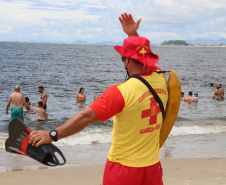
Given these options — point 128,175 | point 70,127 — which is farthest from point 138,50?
point 128,175

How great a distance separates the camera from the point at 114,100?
7.43 feet

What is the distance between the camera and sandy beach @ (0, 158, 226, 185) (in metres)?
6.02

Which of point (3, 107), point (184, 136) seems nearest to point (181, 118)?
point (184, 136)

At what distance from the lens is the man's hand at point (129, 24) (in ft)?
10.6

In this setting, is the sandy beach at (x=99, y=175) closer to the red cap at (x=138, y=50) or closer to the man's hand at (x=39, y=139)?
the red cap at (x=138, y=50)

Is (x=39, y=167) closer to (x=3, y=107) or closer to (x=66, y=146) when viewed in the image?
(x=66, y=146)

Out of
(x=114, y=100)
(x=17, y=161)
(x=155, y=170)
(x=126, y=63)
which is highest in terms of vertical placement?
(x=126, y=63)

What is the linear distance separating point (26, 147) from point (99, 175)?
176 inches

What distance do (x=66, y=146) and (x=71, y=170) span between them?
3.08m

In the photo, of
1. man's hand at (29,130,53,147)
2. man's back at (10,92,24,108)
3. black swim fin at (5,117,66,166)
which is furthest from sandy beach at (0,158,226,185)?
man's back at (10,92,24,108)

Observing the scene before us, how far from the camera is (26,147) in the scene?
7.72 ft

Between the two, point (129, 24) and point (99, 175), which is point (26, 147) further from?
point (99, 175)

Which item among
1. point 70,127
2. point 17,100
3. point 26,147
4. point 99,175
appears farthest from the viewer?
point 17,100

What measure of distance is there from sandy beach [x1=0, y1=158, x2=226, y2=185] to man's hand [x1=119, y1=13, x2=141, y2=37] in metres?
3.43
